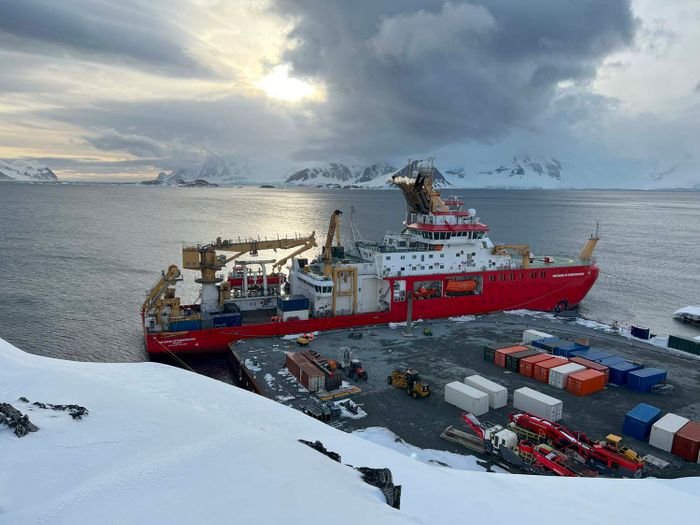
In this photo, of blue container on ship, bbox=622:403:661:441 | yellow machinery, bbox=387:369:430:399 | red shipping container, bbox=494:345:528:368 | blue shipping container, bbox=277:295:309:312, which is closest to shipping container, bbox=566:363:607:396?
blue container on ship, bbox=622:403:661:441

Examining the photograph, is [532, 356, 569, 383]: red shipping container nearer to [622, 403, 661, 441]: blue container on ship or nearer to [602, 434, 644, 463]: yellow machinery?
[622, 403, 661, 441]: blue container on ship

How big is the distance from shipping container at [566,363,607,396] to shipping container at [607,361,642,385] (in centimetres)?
134

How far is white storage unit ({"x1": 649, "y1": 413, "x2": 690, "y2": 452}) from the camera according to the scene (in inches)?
853

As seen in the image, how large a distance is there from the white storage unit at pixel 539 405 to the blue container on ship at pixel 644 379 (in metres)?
6.47

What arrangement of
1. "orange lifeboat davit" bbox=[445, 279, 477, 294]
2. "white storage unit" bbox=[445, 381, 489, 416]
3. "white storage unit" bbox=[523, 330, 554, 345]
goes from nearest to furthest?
"white storage unit" bbox=[445, 381, 489, 416]
"white storage unit" bbox=[523, 330, 554, 345]
"orange lifeboat davit" bbox=[445, 279, 477, 294]

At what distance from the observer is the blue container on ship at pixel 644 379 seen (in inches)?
1093

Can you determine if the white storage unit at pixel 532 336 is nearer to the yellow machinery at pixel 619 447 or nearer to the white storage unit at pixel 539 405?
the white storage unit at pixel 539 405

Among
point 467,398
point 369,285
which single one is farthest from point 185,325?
point 467,398

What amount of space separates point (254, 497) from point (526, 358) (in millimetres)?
25145

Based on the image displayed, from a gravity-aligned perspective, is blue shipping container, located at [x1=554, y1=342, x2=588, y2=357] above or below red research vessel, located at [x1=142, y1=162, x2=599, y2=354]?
below

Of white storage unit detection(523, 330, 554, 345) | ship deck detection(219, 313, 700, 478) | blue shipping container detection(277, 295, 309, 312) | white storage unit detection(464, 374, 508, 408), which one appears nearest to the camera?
ship deck detection(219, 313, 700, 478)

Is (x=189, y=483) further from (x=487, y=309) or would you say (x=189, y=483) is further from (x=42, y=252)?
(x=42, y=252)

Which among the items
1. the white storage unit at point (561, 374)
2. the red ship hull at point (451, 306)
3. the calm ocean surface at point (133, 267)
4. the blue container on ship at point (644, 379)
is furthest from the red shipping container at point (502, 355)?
the calm ocean surface at point (133, 267)

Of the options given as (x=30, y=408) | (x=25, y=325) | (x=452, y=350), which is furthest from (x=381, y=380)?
(x=25, y=325)
